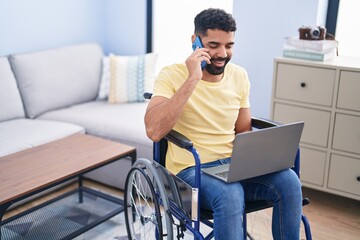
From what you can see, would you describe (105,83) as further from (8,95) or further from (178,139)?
(178,139)

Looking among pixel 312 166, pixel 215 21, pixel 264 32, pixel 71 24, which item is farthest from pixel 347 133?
pixel 71 24

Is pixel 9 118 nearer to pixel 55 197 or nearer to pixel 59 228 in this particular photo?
pixel 55 197

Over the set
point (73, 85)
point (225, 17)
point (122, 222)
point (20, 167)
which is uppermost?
point (225, 17)

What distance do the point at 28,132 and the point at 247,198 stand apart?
153 centimetres

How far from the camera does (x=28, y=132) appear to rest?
2846 mm

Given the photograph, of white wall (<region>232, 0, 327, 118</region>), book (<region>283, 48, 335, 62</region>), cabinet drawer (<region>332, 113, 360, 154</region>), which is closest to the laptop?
cabinet drawer (<region>332, 113, 360, 154</region>)

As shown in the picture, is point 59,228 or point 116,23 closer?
point 59,228

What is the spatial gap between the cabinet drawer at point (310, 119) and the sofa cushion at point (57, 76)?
148 centimetres

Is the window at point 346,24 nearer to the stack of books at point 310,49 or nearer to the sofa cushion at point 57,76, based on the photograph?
the stack of books at point 310,49

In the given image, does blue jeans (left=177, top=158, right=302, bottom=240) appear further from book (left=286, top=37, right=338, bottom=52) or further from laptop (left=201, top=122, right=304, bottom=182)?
book (left=286, top=37, right=338, bottom=52)

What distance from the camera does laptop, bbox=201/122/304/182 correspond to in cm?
166

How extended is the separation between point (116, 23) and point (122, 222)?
1863 mm

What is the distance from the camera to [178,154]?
195cm

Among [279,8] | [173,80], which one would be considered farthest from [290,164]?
[279,8]
